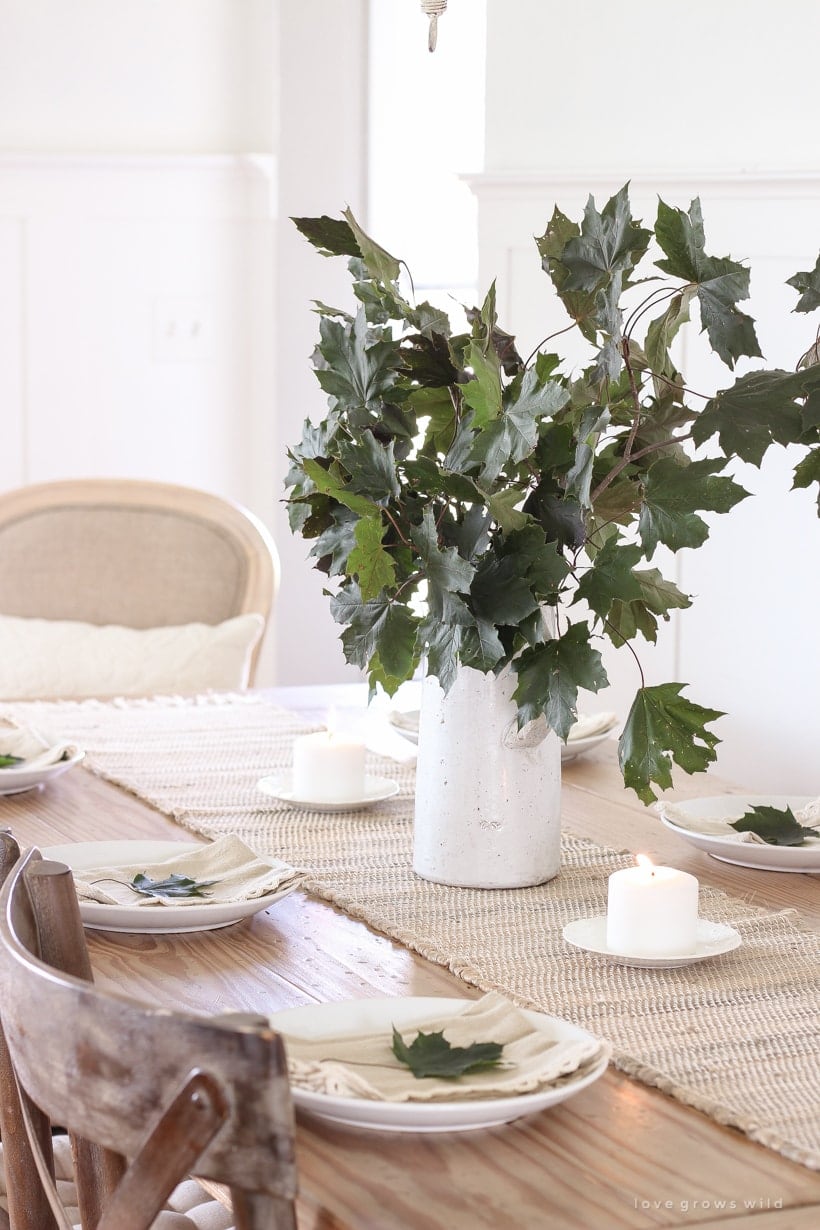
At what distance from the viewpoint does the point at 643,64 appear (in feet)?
9.94

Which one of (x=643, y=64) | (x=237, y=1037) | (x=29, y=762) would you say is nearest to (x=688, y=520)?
(x=237, y=1037)

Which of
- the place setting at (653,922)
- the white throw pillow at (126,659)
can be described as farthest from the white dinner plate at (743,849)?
the white throw pillow at (126,659)

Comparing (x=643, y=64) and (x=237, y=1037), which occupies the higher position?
(x=643, y=64)

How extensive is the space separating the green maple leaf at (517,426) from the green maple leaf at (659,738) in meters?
0.22

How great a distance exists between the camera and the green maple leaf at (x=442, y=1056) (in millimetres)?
899

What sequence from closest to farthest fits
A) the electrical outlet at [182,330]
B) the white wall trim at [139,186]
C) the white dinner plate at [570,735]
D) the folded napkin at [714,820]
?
1. the folded napkin at [714,820]
2. the white dinner plate at [570,735]
3. the white wall trim at [139,186]
4. the electrical outlet at [182,330]

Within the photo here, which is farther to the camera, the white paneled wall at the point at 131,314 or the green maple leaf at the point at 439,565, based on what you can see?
the white paneled wall at the point at 131,314

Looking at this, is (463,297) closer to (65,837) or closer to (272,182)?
(272,182)

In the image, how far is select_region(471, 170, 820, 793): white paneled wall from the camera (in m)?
2.78

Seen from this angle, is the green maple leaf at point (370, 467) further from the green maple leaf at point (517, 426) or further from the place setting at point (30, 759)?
the place setting at point (30, 759)

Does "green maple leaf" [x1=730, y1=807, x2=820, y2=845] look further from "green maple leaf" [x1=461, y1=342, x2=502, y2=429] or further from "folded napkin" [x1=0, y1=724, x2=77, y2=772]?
"folded napkin" [x1=0, y1=724, x2=77, y2=772]

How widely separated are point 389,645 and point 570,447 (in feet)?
0.68

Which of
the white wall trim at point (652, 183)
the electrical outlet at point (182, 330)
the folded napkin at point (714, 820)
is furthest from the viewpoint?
the electrical outlet at point (182, 330)

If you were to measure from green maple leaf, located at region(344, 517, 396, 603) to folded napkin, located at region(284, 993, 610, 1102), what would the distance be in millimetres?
347
